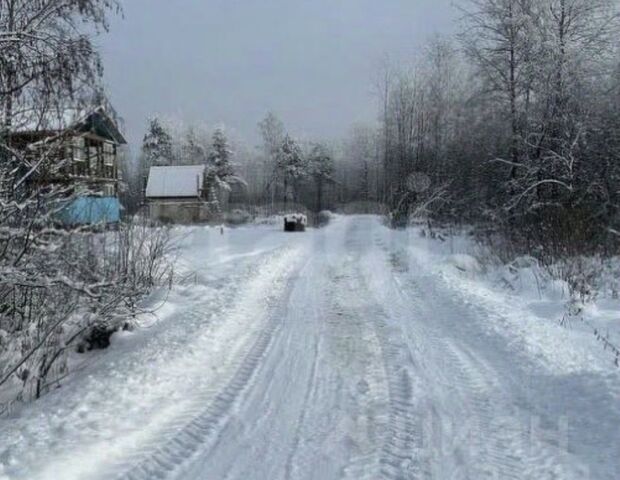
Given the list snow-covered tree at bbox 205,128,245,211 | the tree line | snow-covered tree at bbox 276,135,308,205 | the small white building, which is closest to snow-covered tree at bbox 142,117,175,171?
snow-covered tree at bbox 205,128,245,211

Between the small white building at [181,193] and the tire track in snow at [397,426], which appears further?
the small white building at [181,193]

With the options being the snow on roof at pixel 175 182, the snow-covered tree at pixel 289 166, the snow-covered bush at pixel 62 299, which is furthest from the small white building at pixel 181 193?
the snow-covered bush at pixel 62 299

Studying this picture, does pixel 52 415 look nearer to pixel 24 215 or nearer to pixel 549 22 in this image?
pixel 24 215

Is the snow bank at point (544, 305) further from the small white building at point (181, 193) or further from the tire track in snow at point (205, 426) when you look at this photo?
the small white building at point (181, 193)

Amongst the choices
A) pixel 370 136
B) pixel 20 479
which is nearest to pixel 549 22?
pixel 20 479

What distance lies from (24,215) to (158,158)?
2580 inches

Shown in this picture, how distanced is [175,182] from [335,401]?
4753 centimetres

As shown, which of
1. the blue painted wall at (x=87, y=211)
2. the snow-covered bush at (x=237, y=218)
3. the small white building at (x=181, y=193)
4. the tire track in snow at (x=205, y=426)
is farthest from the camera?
the small white building at (x=181, y=193)

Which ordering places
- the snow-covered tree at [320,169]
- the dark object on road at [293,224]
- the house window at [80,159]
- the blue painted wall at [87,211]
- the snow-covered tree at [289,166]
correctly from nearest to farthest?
1. the house window at [80,159]
2. the blue painted wall at [87,211]
3. the dark object on road at [293,224]
4. the snow-covered tree at [289,166]
5. the snow-covered tree at [320,169]

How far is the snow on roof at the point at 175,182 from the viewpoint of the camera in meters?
49.3

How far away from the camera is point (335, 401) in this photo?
4719 millimetres

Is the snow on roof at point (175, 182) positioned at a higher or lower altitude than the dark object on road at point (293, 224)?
higher

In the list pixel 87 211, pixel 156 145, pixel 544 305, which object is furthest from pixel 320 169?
pixel 87 211

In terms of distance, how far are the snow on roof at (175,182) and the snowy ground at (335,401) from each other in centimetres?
A: 4198
